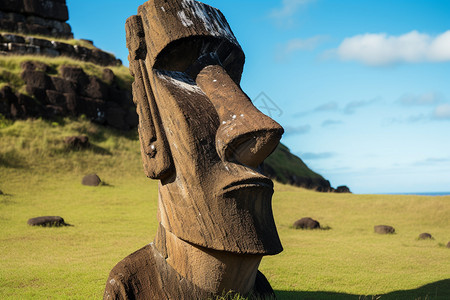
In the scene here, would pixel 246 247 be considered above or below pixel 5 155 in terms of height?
below

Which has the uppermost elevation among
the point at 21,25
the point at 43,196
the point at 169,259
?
the point at 21,25

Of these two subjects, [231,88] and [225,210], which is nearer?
[225,210]


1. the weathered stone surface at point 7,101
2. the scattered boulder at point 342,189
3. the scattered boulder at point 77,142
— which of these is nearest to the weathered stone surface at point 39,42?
the weathered stone surface at point 7,101

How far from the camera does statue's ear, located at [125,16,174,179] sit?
3537 mm

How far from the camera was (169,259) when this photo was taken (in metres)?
3.67

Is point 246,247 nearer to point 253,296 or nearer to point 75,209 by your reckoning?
point 253,296

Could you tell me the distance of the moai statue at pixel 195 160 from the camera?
10.9ft

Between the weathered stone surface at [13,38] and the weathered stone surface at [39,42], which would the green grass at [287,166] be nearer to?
the weathered stone surface at [39,42]

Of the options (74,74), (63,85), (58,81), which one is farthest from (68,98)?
(74,74)

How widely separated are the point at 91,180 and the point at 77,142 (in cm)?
292

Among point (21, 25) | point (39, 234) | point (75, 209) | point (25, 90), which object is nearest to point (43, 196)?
point (75, 209)

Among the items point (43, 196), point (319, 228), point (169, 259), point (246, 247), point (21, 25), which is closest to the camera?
point (246, 247)

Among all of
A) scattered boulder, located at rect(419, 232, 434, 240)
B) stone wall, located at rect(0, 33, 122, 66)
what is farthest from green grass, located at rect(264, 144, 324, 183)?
scattered boulder, located at rect(419, 232, 434, 240)

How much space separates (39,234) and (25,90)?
10.1m
